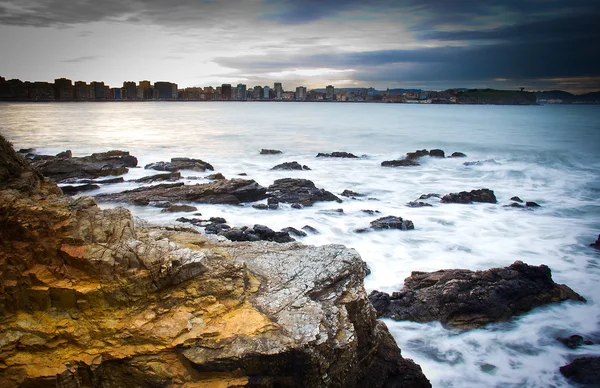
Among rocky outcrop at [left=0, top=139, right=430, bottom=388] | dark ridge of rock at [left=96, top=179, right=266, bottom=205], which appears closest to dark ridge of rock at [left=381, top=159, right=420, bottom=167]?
dark ridge of rock at [left=96, top=179, right=266, bottom=205]

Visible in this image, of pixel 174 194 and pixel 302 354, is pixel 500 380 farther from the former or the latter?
pixel 174 194

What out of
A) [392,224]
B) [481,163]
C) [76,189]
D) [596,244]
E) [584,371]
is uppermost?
[481,163]

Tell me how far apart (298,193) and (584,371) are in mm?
11246

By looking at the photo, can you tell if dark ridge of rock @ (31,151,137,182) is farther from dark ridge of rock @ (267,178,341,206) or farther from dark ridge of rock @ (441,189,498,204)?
dark ridge of rock @ (441,189,498,204)

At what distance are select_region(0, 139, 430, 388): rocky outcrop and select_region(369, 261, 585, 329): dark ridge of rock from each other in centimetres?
314

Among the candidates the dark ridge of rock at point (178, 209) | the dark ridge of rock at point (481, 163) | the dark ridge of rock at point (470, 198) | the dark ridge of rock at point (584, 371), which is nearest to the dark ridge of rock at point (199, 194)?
the dark ridge of rock at point (178, 209)

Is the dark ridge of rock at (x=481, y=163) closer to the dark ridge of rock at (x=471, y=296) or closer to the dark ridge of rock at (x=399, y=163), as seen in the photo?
the dark ridge of rock at (x=399, y=163)

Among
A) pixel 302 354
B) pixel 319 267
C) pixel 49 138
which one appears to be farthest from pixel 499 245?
pixel 49 138

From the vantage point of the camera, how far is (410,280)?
345 inches

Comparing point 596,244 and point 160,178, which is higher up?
point 160,178

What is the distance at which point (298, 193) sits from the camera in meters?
16.3

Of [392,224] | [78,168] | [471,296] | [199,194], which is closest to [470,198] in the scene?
[392,224]

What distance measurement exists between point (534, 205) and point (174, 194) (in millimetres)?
13984

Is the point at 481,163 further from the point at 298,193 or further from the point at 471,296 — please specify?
the point at 471,296
